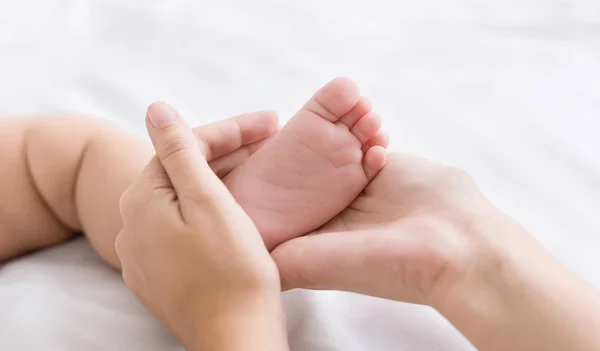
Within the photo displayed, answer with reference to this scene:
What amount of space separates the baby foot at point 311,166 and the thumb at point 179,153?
3.0 inches

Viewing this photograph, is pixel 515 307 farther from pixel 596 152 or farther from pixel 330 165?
pixel 596 152

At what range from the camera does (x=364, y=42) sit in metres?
1.15

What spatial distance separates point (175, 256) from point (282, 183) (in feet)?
0.51

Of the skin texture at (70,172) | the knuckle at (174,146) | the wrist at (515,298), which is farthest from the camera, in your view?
the skin texture at (70,172)

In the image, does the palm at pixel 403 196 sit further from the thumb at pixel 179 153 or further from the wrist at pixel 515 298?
the thumb at pixel 179 153

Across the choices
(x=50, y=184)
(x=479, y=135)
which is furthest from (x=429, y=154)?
(x=50, y=184)

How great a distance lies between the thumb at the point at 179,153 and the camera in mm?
655

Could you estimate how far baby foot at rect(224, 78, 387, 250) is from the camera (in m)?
0.73

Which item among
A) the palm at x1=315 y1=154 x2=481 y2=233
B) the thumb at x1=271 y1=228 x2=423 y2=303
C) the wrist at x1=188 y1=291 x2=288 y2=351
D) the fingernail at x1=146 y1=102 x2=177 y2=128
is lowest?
the wrist at x1=188 y1=291 x2=288 y2=351

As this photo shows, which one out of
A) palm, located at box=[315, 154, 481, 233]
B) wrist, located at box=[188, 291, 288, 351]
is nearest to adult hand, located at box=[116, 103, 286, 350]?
wrist, located at box=[188, 291, 288, 351]

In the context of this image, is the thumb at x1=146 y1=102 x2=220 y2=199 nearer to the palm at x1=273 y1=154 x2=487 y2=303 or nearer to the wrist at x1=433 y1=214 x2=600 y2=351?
the palm at x1=273 y1=154 x2=487 y2=303

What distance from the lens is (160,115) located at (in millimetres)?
689

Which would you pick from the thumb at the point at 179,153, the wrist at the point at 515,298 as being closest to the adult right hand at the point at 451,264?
the wrist at the point at 515,298

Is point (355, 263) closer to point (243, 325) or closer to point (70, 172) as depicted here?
point (243, 325)
